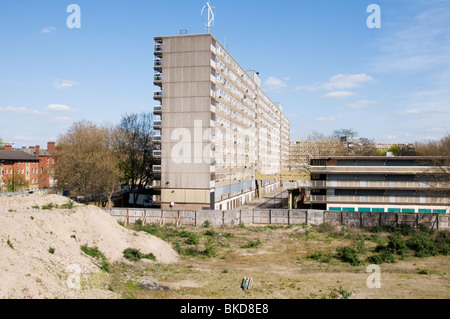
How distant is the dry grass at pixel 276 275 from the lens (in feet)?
73.4

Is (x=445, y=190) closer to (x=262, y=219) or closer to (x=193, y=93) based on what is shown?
(x=262, y=219)

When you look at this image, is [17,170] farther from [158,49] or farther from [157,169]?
[158,49]

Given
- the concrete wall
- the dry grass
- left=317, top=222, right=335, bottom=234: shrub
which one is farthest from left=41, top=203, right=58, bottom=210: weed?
left=317, top=222, right=335, bottom=234: shrub

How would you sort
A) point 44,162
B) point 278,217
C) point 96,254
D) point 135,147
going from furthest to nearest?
1. point 44,162
2. point 135,147
3. point 278,217
4. point 96,254

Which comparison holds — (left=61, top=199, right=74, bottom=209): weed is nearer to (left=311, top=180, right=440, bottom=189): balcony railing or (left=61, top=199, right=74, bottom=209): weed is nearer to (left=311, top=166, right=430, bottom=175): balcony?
(left=311, top=166, right=430, bottom=175): balcony

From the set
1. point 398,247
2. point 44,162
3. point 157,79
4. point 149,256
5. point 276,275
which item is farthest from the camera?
point 44,162

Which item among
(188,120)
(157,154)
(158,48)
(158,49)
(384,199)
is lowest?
(384,199)

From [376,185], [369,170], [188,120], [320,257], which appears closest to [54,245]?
[320,257]

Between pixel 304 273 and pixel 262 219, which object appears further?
pixel 262 219

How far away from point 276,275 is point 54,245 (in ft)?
50.7

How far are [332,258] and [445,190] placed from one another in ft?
81.4

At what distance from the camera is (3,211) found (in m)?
27.7

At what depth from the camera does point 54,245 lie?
979 inches
